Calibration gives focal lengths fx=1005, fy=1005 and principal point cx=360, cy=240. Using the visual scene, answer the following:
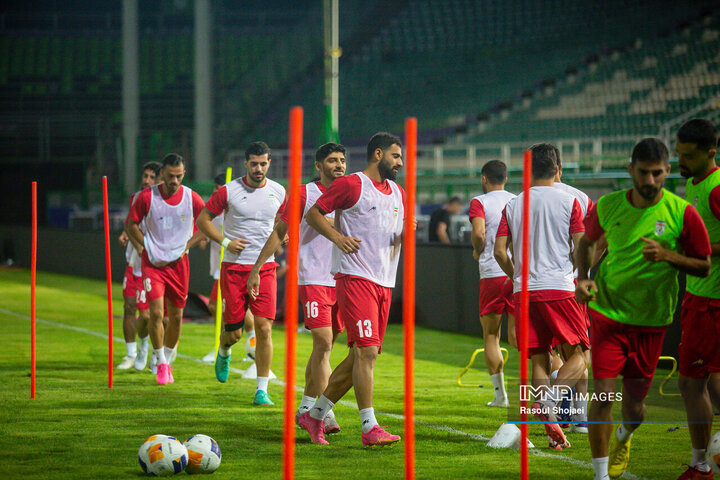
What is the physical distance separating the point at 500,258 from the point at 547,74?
2499 cm

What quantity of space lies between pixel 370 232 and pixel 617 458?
2247mm

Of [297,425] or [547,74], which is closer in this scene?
[297,425]

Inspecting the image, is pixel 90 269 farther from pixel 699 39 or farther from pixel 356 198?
pixel 356 198

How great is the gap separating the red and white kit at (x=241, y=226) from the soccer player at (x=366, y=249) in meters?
2.29

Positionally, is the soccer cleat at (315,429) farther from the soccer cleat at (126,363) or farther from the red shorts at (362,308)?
the soccer cleat at (126,363)

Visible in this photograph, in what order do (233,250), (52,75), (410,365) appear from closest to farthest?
(410,365) → (233,250) → (52,75)

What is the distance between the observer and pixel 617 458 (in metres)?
5.75

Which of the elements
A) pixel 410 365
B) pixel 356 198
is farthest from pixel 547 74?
pixel 410 365

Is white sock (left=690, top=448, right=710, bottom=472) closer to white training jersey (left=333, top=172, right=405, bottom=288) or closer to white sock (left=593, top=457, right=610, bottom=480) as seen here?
white sock (left=593, top=457, right=610, bottom=480)

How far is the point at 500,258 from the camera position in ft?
22.9

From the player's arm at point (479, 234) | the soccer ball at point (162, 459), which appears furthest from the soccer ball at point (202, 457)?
the player's arm at point (479, 234)

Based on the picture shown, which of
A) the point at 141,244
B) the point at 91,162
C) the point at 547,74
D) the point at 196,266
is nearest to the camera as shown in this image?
the point at 141,244

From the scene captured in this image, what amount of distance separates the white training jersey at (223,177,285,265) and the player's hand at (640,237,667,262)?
4779 millimetres

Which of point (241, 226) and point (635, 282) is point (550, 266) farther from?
point (241, 226)
